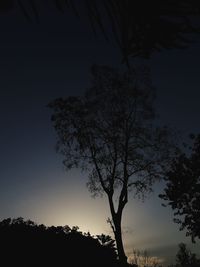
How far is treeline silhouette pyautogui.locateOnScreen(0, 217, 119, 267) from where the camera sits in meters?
13.1

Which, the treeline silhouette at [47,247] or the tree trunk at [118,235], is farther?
the tree trunk at [118,235]

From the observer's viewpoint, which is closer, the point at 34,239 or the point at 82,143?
the point at 34,239

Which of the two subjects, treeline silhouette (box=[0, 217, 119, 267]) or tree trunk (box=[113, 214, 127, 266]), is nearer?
treeline silhouette (box=[0, 217, 119, 267])

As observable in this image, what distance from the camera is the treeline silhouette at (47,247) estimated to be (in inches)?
516

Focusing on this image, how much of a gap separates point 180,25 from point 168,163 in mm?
24685

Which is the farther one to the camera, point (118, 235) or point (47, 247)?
point (118, 235)

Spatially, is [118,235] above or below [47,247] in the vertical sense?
above

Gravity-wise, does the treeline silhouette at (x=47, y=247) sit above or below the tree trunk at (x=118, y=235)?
below

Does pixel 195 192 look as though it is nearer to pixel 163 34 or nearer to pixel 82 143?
pixel 82 143

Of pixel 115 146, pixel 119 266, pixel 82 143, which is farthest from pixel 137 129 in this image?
pixel 119 266

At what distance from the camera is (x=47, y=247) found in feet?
46.4

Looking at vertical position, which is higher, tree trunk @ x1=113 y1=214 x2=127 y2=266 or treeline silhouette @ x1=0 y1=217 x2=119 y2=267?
tree trunk @ x1=113 y1=214 x2=127 y2=266

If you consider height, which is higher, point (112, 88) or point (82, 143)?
point (112, 88)

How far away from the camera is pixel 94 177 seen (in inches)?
1030
